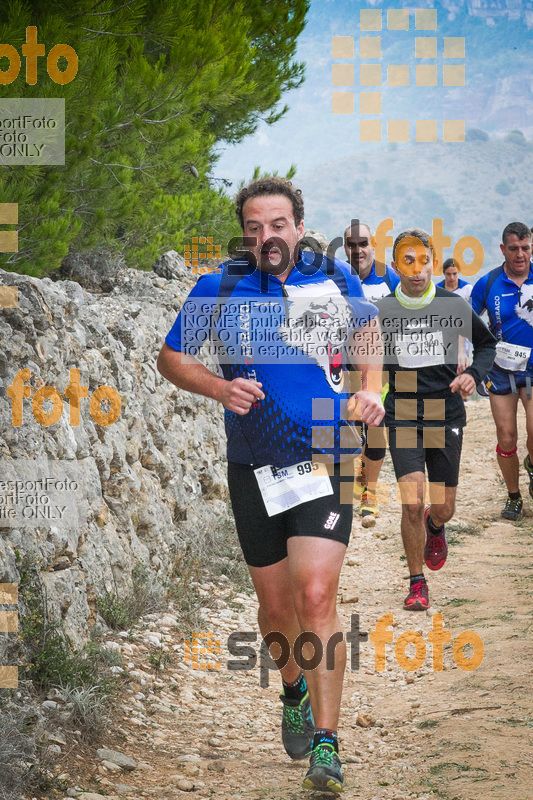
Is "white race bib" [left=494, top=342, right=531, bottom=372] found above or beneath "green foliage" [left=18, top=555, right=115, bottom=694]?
above

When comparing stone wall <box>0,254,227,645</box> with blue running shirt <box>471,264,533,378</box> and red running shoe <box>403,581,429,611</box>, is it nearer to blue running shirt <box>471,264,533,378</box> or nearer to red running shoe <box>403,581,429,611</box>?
red running shoe <box>403,581,429,611</box>

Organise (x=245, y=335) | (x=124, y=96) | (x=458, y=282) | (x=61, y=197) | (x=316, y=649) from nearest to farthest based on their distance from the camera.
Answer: (x=316, y=649), (x=245, y=335), (x=61, y=197), (x=124, y=96), (x=458, y=282)

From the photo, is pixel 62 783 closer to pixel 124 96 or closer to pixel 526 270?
pixel 124 96

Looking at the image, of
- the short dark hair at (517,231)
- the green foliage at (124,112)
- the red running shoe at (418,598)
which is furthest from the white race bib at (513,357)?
the green foliage at (124,112)

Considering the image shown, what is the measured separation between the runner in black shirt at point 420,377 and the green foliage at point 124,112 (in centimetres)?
236

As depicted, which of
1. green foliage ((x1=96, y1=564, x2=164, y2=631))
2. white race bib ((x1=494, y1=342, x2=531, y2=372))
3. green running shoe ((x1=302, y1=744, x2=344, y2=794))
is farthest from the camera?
white race bib ((x1=494, y1=342, x2=531, y2=372))

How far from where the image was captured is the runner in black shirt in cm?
592

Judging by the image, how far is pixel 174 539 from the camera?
645 cm

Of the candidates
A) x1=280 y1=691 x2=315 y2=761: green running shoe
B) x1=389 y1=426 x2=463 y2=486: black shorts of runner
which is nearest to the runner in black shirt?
x1=389 y1=426 x2=463 y2=486: black shorts of runner

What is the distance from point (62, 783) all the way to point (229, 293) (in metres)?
2.10

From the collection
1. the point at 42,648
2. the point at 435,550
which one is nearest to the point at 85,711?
the point at 42,648

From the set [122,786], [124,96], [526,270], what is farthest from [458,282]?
[122,786]

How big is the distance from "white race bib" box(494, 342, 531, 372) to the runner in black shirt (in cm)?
211

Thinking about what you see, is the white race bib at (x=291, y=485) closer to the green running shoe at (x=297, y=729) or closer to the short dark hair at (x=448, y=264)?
the green running shoe at (x=297, y=729)
